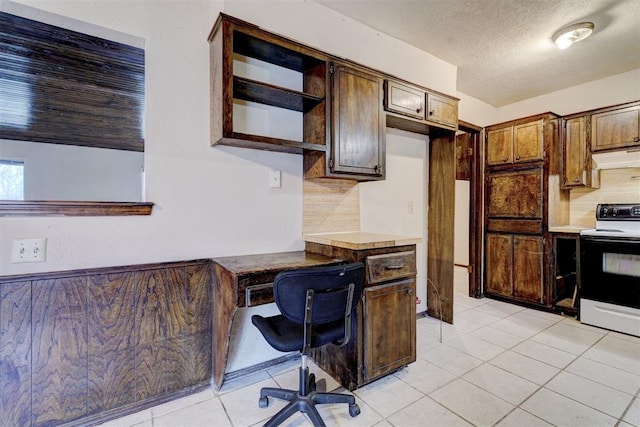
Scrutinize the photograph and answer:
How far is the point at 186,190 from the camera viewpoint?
1814mm

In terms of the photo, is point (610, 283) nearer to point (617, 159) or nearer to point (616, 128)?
point (617, 159)

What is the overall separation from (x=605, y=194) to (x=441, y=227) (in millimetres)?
1996

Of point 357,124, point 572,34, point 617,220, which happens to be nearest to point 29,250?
point 357,124

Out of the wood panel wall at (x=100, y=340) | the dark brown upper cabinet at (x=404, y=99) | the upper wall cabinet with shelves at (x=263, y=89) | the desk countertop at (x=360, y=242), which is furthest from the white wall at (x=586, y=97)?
the wood panel wall at (x=100, y=340)

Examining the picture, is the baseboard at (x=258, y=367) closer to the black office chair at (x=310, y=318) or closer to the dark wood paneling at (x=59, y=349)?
the black office chair at (x=310, y=318)

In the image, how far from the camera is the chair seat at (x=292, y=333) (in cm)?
144

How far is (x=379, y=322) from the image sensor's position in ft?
6.29

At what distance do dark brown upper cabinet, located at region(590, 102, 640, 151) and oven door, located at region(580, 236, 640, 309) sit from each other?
3.22ft

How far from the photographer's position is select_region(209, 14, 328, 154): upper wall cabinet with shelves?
1.69 meters

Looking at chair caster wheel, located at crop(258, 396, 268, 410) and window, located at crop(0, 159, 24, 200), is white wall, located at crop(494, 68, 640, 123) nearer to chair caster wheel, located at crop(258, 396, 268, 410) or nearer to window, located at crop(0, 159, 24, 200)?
chair caster wheel, located at crop(258, 396, 268, 410)

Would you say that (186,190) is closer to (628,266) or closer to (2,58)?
(2,58)

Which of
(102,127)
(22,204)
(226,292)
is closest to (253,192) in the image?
(226,292)

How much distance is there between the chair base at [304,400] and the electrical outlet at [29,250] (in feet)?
4.48

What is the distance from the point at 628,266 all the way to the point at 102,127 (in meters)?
5.04
